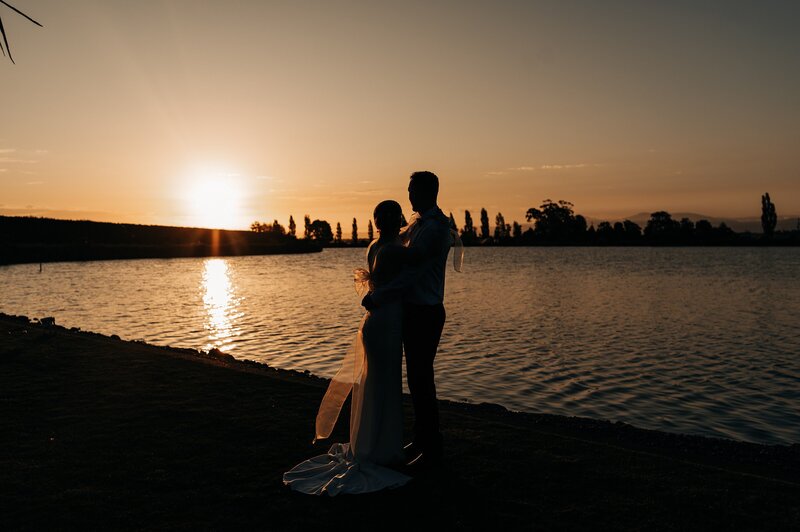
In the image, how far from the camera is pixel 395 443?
624cm

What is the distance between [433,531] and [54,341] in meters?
13.3

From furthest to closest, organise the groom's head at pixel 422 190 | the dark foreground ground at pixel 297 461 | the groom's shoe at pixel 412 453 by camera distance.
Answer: the groom's shoe at pixel 412 453 → the groom's head at pixel 422 190 → the dark foreground ground at pixel 297 461

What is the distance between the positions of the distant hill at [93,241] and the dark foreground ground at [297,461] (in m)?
113

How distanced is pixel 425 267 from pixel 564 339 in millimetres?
19165

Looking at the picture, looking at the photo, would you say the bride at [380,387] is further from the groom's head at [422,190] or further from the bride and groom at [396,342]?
the groom's head at [422,190]

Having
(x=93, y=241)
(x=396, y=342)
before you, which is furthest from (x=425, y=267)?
(x=93, y=241)

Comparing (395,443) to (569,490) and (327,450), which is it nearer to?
(327,450)

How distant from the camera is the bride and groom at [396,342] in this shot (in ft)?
19.6

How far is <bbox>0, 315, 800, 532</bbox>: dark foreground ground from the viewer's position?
5035mm

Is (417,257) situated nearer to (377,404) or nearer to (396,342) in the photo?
(396,342)

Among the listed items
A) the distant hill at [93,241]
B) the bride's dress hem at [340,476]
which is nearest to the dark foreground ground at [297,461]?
the bride's dress hem at [340,476]

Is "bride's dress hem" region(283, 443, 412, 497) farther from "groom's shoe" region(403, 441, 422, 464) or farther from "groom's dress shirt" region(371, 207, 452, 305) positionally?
"groom's dress shirt" region(371, 207, 452, 305)

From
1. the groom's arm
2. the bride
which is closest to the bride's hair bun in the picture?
the bride

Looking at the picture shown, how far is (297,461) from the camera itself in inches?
256
